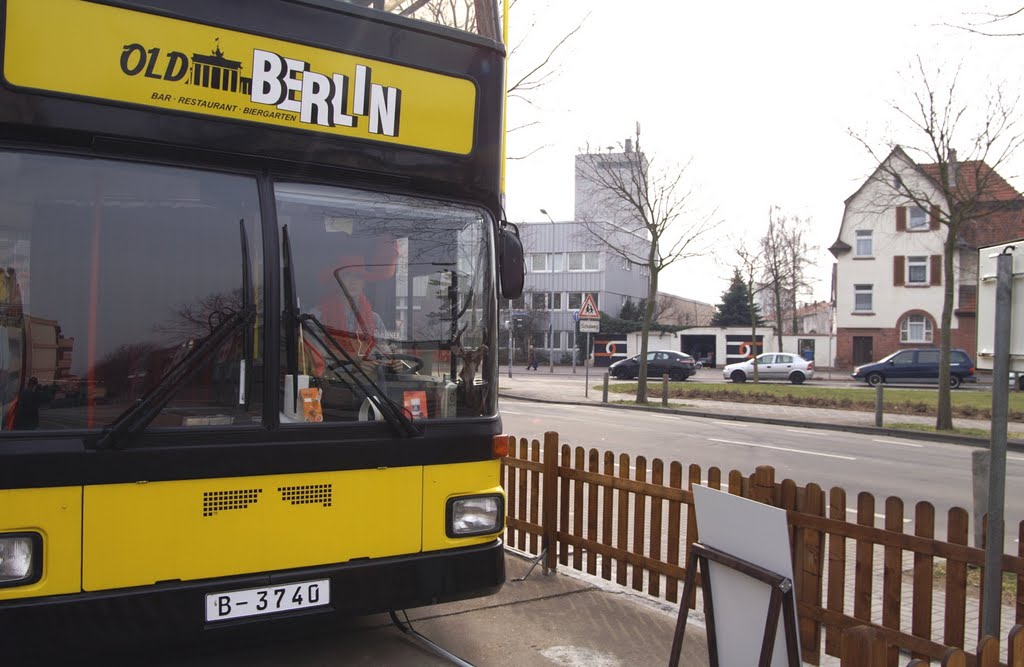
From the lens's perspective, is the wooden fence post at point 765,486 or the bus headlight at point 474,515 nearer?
the bus headlight at point 474,515

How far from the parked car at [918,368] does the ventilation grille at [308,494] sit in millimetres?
37110

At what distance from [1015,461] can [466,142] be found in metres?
13.4

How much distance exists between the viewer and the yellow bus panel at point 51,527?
315 cm

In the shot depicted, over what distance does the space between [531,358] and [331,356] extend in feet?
180

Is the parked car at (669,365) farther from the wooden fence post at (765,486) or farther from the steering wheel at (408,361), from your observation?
the steering wheel at (408,361)

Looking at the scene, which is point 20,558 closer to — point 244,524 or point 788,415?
point 244,524

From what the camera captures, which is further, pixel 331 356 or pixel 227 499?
pixel 331 356

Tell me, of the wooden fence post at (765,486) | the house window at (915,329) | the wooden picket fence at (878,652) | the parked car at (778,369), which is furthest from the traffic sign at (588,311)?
the house window at (915,329)

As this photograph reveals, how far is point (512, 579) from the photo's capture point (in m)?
6.18

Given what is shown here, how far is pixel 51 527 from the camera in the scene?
3217 millimetres

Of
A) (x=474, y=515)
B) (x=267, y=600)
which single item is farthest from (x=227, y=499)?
(x=474, y=515)

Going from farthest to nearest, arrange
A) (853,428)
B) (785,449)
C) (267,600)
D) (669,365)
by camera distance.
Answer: (669,365) → (853,428) → (785,449) → (267,600)

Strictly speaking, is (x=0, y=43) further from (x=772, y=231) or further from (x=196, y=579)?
(x=772, y=231)

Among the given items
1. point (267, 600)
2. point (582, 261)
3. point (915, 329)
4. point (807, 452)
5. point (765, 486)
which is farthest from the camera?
point (582, 261)
